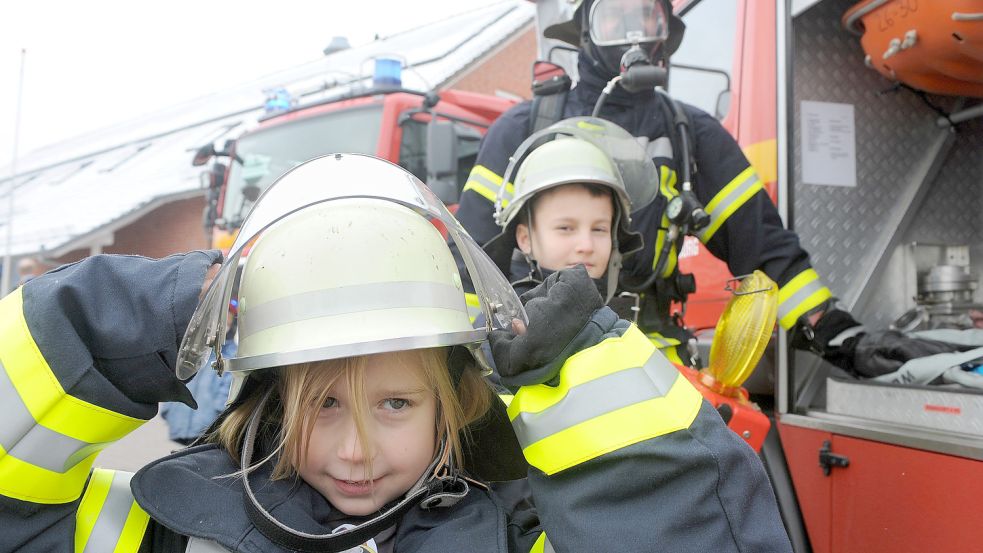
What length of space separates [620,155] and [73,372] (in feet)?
5.34

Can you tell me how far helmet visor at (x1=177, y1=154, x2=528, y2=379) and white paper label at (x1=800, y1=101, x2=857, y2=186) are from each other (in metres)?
1.87

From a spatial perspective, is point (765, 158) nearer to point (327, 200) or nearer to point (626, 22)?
point (626, 22)

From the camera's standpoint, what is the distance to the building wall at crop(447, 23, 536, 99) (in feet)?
43.9

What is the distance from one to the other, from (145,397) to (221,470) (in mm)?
202

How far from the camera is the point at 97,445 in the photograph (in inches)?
43.0

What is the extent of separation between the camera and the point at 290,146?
537 cm

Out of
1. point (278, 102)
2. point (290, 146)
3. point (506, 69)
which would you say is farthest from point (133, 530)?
point (506, 69)

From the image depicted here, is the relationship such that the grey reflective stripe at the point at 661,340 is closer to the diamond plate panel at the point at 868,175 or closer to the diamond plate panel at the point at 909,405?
the diamond plate panel at the point at 909,405

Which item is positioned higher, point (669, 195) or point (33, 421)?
point (669, 195)

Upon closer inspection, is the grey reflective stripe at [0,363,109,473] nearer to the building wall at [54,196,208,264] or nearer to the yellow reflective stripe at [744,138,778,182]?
the yellow reflective stripe at [744,138,778,182]

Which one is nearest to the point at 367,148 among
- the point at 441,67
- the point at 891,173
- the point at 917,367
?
the point at 891,173

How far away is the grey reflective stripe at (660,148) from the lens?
246 centimetres

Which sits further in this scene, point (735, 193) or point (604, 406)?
point (735, 193)

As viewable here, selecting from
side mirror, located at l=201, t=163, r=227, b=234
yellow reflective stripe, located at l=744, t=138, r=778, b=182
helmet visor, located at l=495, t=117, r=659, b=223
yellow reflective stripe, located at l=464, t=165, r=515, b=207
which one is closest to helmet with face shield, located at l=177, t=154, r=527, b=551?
helmet visor, located at l=495, t=117, r=659, b=223
